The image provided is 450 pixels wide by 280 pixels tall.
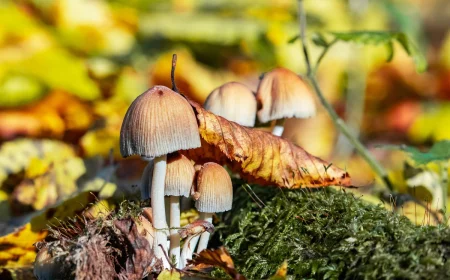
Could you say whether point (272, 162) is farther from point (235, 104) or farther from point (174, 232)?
point (174, 232)

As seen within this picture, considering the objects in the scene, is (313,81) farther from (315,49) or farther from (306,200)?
(315,49)

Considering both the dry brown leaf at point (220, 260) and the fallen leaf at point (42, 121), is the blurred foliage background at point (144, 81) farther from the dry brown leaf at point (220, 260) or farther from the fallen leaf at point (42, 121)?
the dry brown leaf at point (220, 260)

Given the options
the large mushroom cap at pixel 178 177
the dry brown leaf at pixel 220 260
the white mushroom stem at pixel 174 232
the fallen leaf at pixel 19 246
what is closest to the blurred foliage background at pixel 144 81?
the fallen leaf at pixel 19 246

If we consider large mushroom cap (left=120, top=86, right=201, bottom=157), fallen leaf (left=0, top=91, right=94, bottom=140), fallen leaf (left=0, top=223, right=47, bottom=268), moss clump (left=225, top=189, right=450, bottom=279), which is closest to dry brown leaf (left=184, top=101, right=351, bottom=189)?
moss clump (left=225, top=189, right=450, bottom=279)

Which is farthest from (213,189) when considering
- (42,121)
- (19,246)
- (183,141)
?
(42,121)

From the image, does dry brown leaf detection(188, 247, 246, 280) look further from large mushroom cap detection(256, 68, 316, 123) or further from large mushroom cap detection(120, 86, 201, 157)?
large mushroom cap detection(256, 68, 316, 123)

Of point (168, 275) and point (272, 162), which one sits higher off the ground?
point (272, 162)
